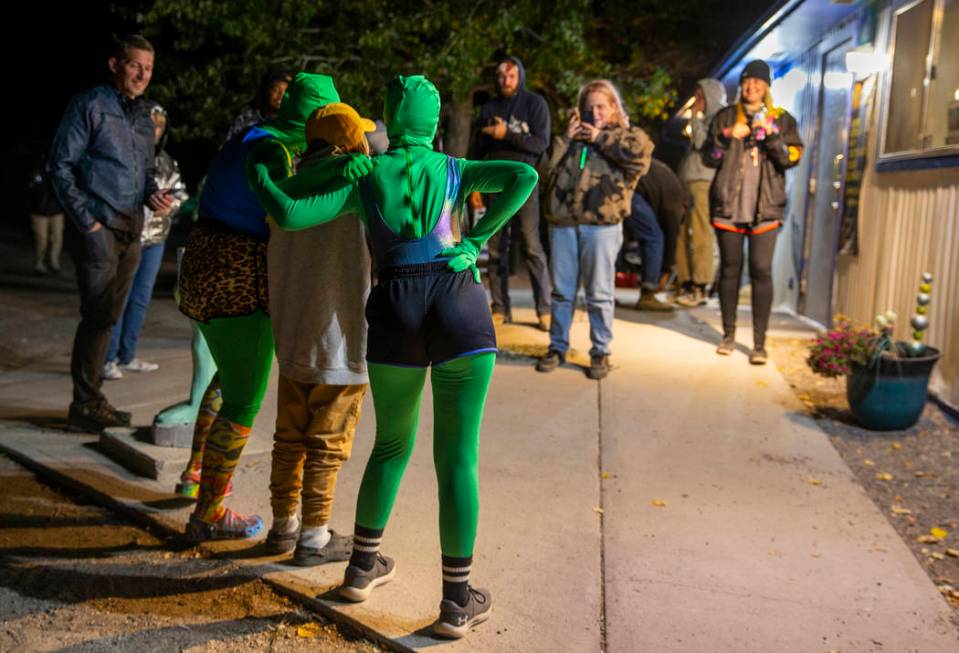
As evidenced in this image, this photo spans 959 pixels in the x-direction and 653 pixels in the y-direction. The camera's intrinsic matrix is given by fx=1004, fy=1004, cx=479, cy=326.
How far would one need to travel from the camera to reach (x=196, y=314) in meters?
3.99

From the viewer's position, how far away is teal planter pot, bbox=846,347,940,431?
6070 mm

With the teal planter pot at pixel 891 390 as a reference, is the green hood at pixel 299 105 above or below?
above

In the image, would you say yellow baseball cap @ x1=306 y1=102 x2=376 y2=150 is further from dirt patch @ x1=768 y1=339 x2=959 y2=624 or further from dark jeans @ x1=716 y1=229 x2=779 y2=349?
dark jeans @ x1=716 y1=229 x2=779 y2=349

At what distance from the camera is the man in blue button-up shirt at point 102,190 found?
5.52m

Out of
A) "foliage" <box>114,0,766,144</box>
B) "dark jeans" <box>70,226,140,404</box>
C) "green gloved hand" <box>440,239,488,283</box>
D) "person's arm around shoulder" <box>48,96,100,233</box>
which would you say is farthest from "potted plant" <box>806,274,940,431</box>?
"foliage" <box>114,0,766,144</box>

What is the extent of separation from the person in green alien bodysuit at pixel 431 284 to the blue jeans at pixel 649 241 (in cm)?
746

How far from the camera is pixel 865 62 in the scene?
28.4 feet

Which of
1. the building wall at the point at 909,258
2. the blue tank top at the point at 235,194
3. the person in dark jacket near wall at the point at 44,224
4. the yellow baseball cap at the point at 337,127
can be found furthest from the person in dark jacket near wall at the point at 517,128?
the person in dark jacket near wall at the point at 44,224

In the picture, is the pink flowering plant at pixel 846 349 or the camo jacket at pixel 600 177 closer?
the pink flowering plant at pixel 846 349

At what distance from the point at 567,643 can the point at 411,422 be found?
3.04ft

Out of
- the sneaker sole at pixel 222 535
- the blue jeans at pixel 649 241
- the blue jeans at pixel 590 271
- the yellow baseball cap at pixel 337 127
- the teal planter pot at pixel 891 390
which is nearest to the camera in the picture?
the yellow baseball cap at pixel 337 127

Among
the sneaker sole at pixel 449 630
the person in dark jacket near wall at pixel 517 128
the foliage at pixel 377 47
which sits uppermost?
the foliage at pixel 377 47

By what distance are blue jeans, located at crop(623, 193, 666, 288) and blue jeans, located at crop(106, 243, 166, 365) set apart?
17.5 ft

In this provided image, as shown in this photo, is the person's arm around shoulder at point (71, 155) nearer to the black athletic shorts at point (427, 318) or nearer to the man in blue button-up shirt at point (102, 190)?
the man in blue button-up shirt at point (102, 190)
